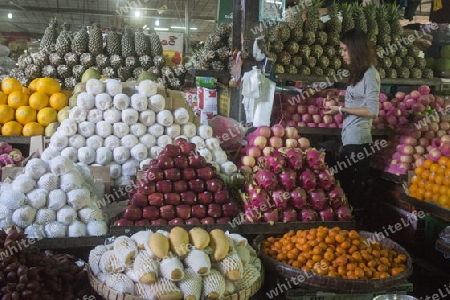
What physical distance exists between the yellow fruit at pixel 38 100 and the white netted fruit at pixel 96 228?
77.3 inches

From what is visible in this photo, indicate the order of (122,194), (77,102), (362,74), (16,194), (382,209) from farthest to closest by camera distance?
(382,209), (362,74), (77,102), (122,194), (16,194)

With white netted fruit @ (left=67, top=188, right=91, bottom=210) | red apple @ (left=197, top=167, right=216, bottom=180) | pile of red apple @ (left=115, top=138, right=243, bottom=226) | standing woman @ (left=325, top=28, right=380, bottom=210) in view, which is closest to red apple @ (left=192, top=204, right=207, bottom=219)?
pile of red apple @ (left=115, top=138, right=243, bottom=226)

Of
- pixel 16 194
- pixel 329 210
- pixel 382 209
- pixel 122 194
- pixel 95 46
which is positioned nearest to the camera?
pixel 16 194

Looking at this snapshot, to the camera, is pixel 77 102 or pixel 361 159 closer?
pixel 77 102

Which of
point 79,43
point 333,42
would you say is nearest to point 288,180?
point 333,42

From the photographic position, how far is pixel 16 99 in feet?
13.9

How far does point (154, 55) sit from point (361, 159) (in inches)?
117

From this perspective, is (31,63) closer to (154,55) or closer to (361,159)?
(154,55)

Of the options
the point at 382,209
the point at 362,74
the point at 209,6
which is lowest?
the point at 382,209

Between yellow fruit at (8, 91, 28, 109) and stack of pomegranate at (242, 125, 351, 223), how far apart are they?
101 inches

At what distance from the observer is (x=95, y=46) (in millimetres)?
5234

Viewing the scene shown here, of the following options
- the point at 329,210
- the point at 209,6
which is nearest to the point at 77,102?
the point at 329,210

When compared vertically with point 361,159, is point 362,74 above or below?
above

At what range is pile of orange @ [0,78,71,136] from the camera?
4.18m
